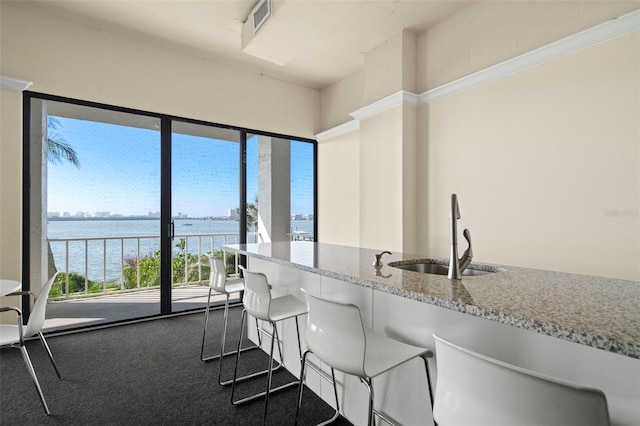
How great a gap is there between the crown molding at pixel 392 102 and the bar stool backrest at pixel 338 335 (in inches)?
108

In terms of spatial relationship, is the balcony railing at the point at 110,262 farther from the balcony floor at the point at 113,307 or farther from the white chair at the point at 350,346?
the white chair at the point at 350,346

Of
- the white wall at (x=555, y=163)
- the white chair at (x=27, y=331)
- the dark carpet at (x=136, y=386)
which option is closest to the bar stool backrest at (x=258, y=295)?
the dark carpet at (x=136, y=386)

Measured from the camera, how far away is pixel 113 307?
12.3 feet

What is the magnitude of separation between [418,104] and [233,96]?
2309 millimetres

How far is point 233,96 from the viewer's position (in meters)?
4.20

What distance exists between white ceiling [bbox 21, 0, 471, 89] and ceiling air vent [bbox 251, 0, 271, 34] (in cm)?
5

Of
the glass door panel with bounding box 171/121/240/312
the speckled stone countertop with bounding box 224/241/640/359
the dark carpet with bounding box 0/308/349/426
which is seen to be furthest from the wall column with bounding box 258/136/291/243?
the speckled stone countertop with bounding box 224/241/640/359

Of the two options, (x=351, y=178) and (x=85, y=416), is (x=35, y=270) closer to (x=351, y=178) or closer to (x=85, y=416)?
(x=85, y=416)

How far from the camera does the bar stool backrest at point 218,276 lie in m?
2.59

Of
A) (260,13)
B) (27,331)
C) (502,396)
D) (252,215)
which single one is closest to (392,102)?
(260,13)

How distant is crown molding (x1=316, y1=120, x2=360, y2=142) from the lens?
4.38 metres

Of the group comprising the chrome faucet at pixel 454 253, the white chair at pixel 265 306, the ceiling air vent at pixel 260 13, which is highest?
the ceiling air vent at pixel 260 13

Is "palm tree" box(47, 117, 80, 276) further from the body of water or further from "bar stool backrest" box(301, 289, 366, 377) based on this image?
"bar stool backrest" box(301, 289, 366, 377)

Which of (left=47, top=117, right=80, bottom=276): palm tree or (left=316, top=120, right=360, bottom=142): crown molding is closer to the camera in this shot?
(left=47, top=117, right=80, bottom=276): palm tree
